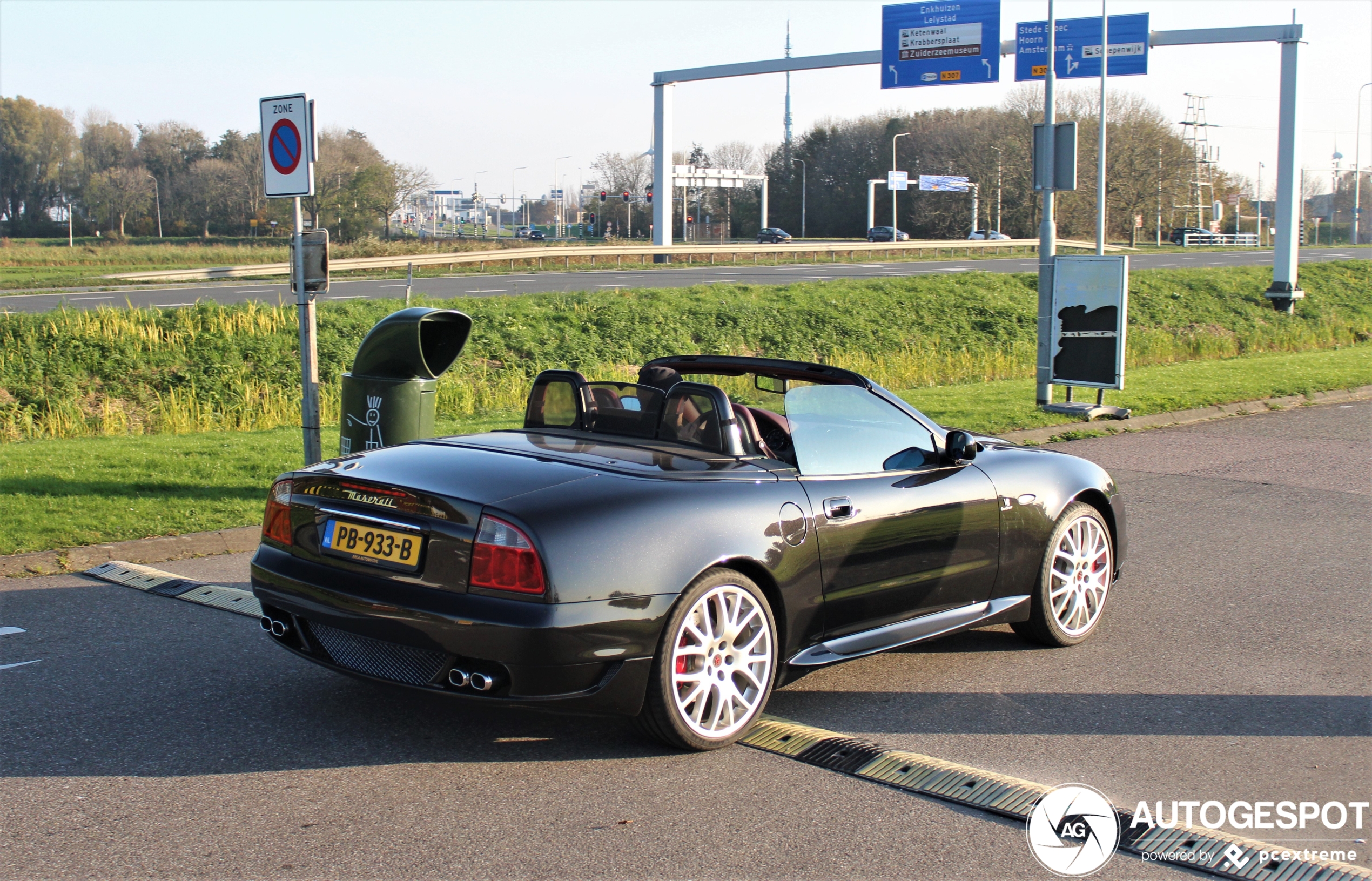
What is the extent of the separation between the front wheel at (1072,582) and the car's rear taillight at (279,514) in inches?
131

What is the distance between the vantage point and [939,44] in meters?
30.6

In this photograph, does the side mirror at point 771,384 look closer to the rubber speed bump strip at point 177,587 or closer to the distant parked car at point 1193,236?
the rubber speed bump strip at point 177,587

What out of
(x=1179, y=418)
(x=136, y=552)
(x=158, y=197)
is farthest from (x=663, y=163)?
(x=158, y=197)

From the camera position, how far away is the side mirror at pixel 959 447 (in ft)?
17.2

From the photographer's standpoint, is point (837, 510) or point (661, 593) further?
point (837, 510)

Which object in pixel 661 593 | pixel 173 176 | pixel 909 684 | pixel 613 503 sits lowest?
pixel 909 684

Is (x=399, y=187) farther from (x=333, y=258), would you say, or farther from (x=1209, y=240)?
(x=1209, y=240)

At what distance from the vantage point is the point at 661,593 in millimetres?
4098

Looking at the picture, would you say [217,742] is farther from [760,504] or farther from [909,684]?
[909,684]

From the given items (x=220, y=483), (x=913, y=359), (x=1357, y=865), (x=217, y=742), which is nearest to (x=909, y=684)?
(x=1357, y=865)

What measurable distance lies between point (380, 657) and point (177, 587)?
3.03 metres

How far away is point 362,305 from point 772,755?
55.0ft

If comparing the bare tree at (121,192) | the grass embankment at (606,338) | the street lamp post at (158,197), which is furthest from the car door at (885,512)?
the street lamp post at (158,197)

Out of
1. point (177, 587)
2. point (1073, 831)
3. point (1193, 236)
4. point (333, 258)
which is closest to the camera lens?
point (1073, 831)
